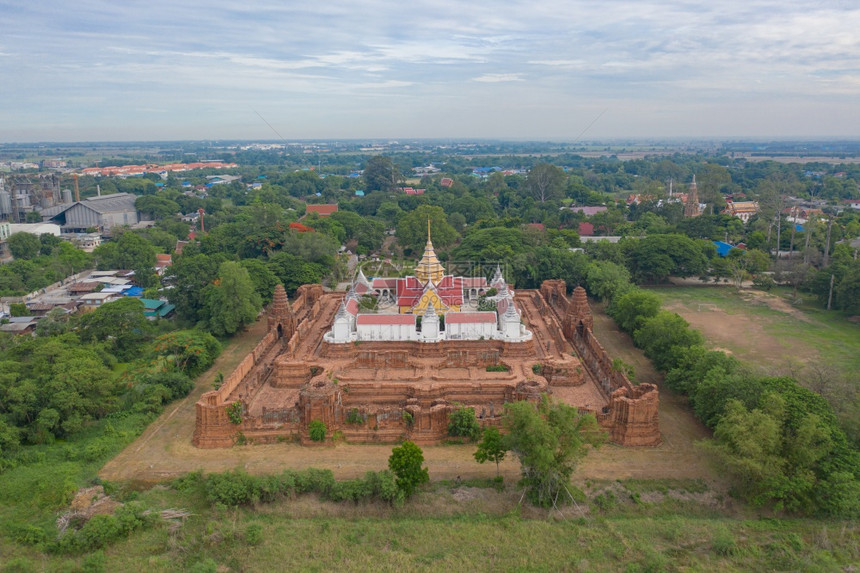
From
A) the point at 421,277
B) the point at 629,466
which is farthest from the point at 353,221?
the point at 629,466

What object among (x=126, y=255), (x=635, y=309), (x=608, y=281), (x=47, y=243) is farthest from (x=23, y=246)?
(x=635, y=309)

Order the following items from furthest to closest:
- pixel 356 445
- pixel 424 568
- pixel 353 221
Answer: pixel 353 221 → pixel 356 445 → pixel 424 568

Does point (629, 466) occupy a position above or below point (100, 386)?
below

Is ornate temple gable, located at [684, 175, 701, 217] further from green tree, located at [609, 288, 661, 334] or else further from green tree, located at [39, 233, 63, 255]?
green tree, located at [39, 233, 63, 255]

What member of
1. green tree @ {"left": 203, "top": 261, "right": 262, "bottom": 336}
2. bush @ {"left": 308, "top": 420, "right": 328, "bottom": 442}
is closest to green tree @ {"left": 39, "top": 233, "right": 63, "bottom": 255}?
green tree @ {"left": 203, "top": 261, "right": 262, "bottom": 336}

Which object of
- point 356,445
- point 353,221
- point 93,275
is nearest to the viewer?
point 356,445

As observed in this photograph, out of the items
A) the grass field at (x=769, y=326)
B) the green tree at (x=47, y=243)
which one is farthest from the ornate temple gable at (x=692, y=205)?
the green tree at (x=47, y=243)

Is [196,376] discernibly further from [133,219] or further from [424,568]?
[133,219]
